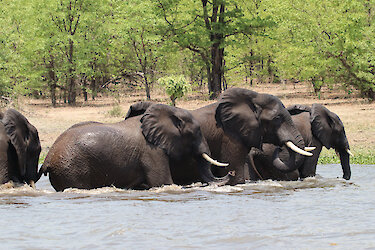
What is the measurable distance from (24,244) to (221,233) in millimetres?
1955

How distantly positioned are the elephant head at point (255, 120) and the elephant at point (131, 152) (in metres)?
0.63

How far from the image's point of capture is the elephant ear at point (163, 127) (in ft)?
34.6

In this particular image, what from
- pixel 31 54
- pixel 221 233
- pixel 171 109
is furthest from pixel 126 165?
pixel 31 54

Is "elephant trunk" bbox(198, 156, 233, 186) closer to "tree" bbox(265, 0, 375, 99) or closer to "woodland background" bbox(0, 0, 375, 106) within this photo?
"woodland background" bbox(0, 0, 375, 106)

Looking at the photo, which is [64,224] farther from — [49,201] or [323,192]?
[323,192]

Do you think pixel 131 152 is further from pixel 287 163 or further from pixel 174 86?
pixel 174 86

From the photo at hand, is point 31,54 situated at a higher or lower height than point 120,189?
higher

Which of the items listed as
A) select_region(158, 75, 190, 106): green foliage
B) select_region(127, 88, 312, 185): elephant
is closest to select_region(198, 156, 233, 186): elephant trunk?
select_region(127, 88, 312, 185): elephant

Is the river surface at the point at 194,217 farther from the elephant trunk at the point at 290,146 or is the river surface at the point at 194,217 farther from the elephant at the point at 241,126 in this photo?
the elephant at the point at 241,126

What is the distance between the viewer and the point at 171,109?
35.2ft

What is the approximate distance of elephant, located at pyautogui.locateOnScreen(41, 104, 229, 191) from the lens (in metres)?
10.1

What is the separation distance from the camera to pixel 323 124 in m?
12.4

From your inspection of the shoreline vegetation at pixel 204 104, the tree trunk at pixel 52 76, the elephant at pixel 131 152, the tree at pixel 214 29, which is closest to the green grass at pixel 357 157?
the shoreline vegetation at pixel 204 104

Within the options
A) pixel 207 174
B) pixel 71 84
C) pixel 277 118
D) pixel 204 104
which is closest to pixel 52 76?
pixel 71 84
